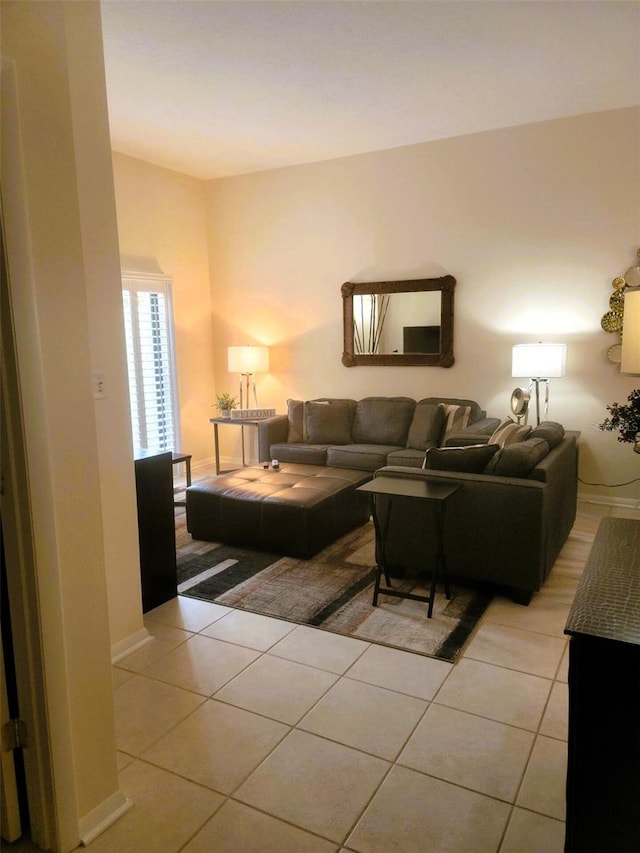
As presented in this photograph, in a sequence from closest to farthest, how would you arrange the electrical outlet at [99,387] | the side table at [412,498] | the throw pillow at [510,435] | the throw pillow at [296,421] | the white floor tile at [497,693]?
the white floor tile at [497,693], the electrical outlet at [99,387], the side table at [412,498], the throw pillow at [510,435], the throw pillow at [296,421]

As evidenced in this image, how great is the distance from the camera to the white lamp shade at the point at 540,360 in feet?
15.2

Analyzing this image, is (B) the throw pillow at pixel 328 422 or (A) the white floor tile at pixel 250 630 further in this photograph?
(B) the throw pillow at pixel 328 422

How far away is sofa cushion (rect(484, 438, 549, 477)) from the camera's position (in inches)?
127

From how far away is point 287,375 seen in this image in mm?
6406

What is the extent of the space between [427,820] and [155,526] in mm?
1924

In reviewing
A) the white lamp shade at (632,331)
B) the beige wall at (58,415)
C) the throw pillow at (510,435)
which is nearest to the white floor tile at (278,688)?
the beige wall at (58,415)

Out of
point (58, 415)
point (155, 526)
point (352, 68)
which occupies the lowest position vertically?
point (155, 526)

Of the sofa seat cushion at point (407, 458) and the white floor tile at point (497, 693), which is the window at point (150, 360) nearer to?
the sofa seat cushion at point (407, 458)

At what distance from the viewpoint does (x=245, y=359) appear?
6055mm

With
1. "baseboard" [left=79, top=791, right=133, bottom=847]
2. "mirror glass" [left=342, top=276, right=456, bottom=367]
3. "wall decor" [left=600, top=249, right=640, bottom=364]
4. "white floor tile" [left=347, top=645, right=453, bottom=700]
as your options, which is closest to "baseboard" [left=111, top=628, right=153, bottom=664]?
"baseboard" [left=79, top=791, right=133, bottom=847]

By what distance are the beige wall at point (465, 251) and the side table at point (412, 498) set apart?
2.36 meters

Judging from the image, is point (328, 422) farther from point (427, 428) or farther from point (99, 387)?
point (99, 387)

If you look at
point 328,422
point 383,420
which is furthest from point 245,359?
point 383,420

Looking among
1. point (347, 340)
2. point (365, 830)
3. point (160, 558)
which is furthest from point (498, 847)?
point (347, 340)
